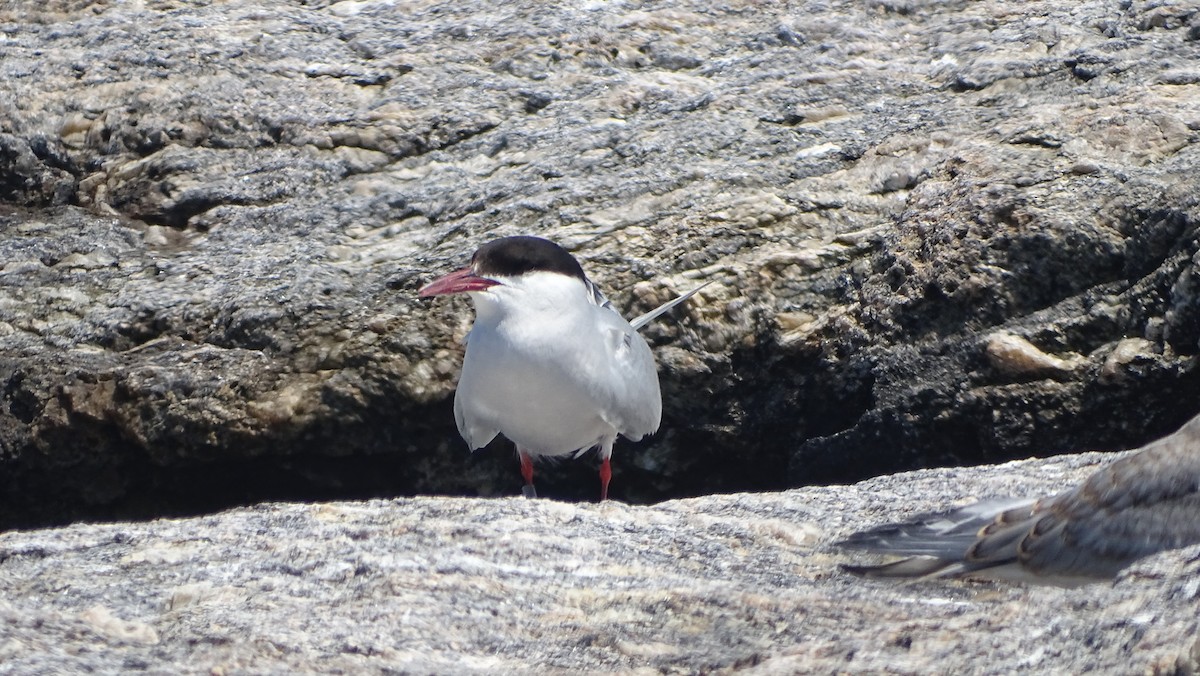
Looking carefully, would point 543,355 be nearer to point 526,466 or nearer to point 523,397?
point 523,397

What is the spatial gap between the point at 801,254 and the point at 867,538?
1781mm

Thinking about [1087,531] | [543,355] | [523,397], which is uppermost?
[1087,531]

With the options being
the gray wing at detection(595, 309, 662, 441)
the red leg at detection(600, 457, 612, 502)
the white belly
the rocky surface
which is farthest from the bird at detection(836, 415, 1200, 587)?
the red leg at detection(600, 457, 612, 502)

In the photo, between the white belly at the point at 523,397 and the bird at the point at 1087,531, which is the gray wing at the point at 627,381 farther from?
the bird at the point at 1087,531

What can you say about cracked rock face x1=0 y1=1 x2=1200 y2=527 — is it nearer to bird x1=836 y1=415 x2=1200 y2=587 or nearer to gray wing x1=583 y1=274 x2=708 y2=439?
gray wing x1=583 y1=274 x2=708 y2=439

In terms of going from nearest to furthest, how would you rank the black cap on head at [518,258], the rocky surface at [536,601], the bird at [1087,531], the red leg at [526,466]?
the rocky surface at [536,601], the bird at [1087,531], the black cap on head at [518,258], the red leg at [526,466]

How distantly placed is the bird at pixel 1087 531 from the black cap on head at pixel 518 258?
187cm

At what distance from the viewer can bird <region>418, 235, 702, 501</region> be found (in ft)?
16.0

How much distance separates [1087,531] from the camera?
317 centimetres

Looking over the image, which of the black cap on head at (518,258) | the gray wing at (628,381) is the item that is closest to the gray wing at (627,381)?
the gray wing at (628,381)

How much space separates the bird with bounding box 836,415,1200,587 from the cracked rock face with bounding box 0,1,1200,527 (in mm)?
1499

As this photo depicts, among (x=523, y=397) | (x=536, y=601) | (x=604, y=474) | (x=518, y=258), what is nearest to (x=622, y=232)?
(x=518, y=258)

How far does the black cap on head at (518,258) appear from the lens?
4.86 metres

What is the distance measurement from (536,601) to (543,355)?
6.55 feet
